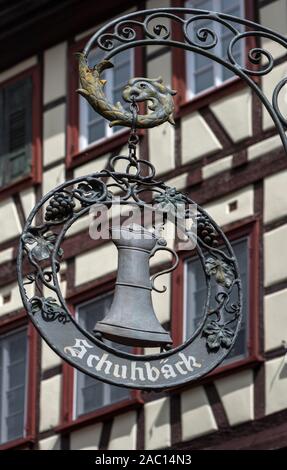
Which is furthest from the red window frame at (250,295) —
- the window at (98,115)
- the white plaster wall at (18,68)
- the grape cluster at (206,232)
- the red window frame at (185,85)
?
the grape cluster at (206,232)

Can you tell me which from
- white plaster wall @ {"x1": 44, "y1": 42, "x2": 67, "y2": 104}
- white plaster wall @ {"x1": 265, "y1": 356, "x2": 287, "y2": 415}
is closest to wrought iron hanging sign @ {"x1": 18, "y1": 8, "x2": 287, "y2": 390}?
white plaster wall @ {"x1": 265, "y1": 356, "x2": 287, "y2": 415}

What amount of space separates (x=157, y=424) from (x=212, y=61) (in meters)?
3.91

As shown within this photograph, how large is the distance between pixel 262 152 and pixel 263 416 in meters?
2.73

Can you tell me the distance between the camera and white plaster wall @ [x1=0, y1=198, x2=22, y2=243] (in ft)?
68.8

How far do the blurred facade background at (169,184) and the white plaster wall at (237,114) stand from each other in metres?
0.01

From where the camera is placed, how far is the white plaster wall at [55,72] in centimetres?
2117

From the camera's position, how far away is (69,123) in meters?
20.8

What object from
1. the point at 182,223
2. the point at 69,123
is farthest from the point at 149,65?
the point at 182,223

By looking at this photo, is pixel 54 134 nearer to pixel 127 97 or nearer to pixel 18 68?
pixel 18 68

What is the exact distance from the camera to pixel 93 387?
19406mm

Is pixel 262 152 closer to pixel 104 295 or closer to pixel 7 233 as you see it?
pixel 104 295

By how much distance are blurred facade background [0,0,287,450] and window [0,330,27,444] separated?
16 millimetres

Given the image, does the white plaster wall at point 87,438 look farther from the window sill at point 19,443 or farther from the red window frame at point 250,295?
the red window frame at point 250,295

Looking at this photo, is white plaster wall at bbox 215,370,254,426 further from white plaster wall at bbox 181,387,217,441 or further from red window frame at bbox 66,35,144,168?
red window frame at bbox 66,35,144,168
